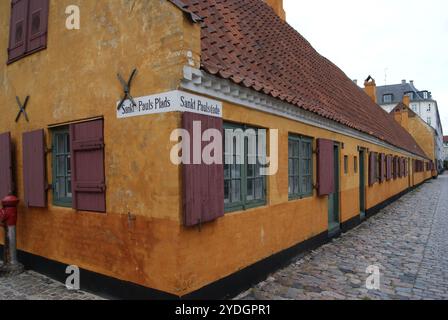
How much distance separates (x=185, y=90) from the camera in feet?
13.2

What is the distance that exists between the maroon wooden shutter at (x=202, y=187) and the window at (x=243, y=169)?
38 centimetres

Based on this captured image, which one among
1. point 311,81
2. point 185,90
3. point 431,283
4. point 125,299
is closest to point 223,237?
point 125,299

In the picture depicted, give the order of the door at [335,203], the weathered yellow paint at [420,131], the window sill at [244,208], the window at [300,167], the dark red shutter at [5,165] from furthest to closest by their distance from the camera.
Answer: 1. the weathered yellow paint at [420,131]
2. the door at [335,203]
3. the window at [300,167]
4. the dark red shutter at [5,165]
5. the window sill at [244,208]

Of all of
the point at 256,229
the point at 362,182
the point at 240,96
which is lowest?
the point at 256,229

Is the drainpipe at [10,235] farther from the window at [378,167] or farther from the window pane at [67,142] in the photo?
the window at [378,167]

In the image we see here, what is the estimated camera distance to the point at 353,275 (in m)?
5.73

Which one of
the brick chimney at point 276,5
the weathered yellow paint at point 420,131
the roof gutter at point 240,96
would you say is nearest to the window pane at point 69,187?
the roof gutter at point 240,96

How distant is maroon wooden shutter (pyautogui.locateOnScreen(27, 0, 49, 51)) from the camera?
595cm

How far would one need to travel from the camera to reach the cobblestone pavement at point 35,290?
4953 millimetres

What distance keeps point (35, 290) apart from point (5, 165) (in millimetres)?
2686

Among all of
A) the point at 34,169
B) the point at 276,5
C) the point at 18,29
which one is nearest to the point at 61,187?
the point at 34,169

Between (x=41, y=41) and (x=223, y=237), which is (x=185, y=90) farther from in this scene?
(x=41, y=41)

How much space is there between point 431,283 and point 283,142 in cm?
327

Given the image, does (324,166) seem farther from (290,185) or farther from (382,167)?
(382,167)
